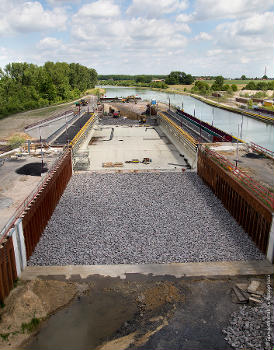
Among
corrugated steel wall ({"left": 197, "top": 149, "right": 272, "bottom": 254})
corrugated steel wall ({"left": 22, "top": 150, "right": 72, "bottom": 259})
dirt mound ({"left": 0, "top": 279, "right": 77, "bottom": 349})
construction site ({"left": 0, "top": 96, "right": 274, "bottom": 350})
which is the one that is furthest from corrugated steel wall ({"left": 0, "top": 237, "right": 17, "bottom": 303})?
corrugated steel wall ({"left": 197, "top": 149, "right": 272, "bottom": 254})

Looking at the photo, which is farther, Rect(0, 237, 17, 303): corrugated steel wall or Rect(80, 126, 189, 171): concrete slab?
Rect(80, 126, 189, 171): concrete slab

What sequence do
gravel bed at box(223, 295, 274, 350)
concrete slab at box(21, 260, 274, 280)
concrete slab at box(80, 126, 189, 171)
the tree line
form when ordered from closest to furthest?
gravel bed at box(223, 295, 274, 350) → concrete slab at box(21, 260, 274, 280) → concrete slab at box(80, 126, 189, 171) → the tree line

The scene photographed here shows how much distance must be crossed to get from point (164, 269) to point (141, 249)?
2.39 meters

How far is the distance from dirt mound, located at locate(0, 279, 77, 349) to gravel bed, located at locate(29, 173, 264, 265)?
7.88 ft

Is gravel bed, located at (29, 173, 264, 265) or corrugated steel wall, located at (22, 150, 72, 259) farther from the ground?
corrugated steel wall, located at (22, 150, 72, 259)

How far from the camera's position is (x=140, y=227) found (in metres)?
22.1

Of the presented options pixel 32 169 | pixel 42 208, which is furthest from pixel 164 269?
pixel 32 169

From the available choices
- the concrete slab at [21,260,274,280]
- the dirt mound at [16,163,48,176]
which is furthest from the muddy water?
the dirt mound at [16,163,48,176]

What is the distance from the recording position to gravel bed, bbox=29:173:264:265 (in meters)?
18.8

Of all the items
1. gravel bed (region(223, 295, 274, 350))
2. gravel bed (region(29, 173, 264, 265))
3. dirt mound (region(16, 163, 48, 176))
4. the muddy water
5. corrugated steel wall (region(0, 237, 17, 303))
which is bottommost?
the muddy water

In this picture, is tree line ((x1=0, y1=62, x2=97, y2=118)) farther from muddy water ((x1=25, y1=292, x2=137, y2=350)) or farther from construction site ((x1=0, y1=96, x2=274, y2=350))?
muddy water ((x1=25, y1=292, x2=137, y2=350))

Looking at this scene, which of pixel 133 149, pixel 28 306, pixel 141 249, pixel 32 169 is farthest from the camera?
pixel 133 149

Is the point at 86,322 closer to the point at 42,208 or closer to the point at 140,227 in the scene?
the point at 140,227

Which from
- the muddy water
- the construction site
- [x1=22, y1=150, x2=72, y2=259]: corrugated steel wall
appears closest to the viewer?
the muddy water
